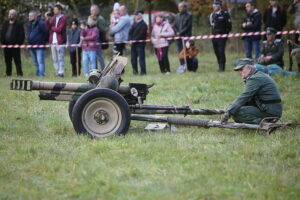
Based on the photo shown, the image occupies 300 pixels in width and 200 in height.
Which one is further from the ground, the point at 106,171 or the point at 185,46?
the point at 185,46

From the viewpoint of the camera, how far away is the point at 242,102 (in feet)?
27.7

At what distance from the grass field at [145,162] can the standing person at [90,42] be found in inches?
264

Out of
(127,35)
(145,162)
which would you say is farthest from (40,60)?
(145,162)

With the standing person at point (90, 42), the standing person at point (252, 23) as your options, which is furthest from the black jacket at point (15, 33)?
the standing person at point (252, 23)

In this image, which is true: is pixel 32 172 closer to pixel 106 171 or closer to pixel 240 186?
pixel 106 171

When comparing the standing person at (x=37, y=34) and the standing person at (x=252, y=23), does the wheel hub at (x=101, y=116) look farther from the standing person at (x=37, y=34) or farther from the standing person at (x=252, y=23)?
the standing person at (x=37, y=34)

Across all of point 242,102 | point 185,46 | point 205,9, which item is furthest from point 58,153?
point 205,9

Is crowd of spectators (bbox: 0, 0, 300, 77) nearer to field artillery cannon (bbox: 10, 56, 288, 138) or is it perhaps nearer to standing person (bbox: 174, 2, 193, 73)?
standing person (bbox: 174, 2, 193, 73)

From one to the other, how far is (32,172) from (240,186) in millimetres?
2444

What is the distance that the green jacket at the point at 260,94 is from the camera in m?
8.44

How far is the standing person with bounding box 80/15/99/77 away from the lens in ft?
55.3

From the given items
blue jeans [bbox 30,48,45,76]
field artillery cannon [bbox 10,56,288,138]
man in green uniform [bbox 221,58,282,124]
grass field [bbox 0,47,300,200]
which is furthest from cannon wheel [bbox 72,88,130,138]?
blue jeans [bbox 30,48,45,76]

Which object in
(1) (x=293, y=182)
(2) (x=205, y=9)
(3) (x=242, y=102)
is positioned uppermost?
(2) (x=205, y=9)

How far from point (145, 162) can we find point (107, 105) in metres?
1.60
